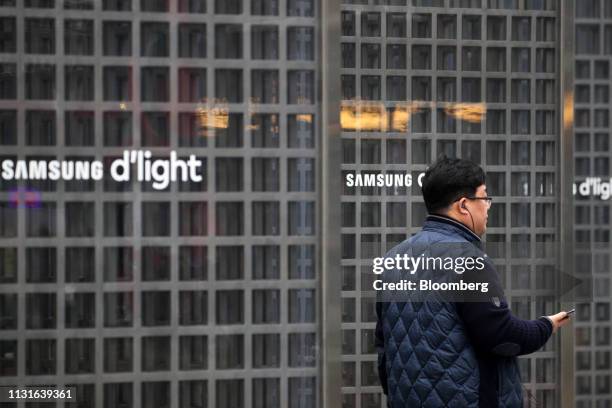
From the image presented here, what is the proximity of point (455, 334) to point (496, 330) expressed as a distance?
169 mm

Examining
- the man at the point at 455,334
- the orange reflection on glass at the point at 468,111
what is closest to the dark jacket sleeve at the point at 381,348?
the man at the point at 455,334

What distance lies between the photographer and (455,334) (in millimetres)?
3381

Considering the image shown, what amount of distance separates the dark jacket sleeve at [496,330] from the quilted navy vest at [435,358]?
0.18 feet

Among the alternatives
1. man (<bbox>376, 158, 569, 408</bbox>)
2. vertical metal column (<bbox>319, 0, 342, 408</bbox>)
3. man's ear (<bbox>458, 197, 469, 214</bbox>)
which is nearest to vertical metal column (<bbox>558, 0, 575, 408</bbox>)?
vertical metal column (<bbox>319, 0, 342, 408</bbox>)

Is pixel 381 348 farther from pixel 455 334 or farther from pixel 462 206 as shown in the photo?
pixel 462 206

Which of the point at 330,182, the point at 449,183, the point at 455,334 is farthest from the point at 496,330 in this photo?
the point at 330,182

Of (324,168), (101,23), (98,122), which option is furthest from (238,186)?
(101,23)

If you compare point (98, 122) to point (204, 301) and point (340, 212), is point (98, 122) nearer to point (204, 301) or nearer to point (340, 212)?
point (204, 301)

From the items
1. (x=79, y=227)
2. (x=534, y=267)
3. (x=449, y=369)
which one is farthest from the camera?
(x=534, y=267)

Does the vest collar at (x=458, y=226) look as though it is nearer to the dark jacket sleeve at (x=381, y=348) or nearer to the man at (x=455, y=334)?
the man at (x=455, y=334)

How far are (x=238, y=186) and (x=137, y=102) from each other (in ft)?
2.81

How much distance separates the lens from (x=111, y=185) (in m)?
5.27

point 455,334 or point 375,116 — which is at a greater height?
point 375,116

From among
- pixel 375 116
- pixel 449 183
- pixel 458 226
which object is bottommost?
pixel 458 226
